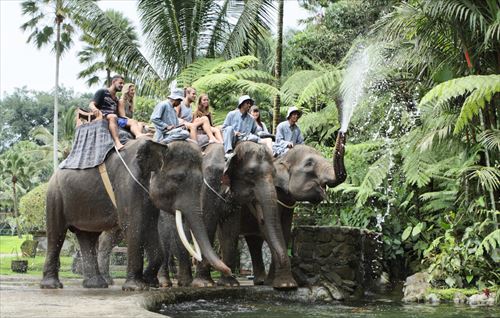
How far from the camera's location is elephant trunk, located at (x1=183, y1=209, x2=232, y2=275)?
846 cm

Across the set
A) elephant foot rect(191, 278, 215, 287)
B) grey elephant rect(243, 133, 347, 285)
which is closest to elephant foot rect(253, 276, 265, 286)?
grey elephant rect(243, 133, 347, 285)

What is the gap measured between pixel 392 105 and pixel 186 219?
9605 mm

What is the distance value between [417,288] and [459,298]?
71 centimetres

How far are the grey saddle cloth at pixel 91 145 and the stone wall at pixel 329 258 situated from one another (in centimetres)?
311

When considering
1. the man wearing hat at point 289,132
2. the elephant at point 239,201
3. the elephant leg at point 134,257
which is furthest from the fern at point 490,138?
the elephant leg at point 134,257

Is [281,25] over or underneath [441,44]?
over

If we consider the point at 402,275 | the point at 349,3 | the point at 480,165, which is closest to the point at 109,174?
the point at 480,165

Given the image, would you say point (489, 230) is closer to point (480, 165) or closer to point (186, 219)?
point (480, 165)

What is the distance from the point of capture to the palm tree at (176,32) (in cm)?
2036

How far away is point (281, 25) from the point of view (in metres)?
19.0

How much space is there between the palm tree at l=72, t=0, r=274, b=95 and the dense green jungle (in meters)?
0.03

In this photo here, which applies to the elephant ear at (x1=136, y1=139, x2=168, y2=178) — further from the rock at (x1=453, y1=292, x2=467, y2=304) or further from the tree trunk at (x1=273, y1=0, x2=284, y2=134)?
the tree trunk at (x1=273, y1=0, x2=284, y2=134)

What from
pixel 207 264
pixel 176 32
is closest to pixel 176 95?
pixel 207 264

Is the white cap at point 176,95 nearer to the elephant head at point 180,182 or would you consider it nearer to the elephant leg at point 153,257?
the elephant head at point 180,182
